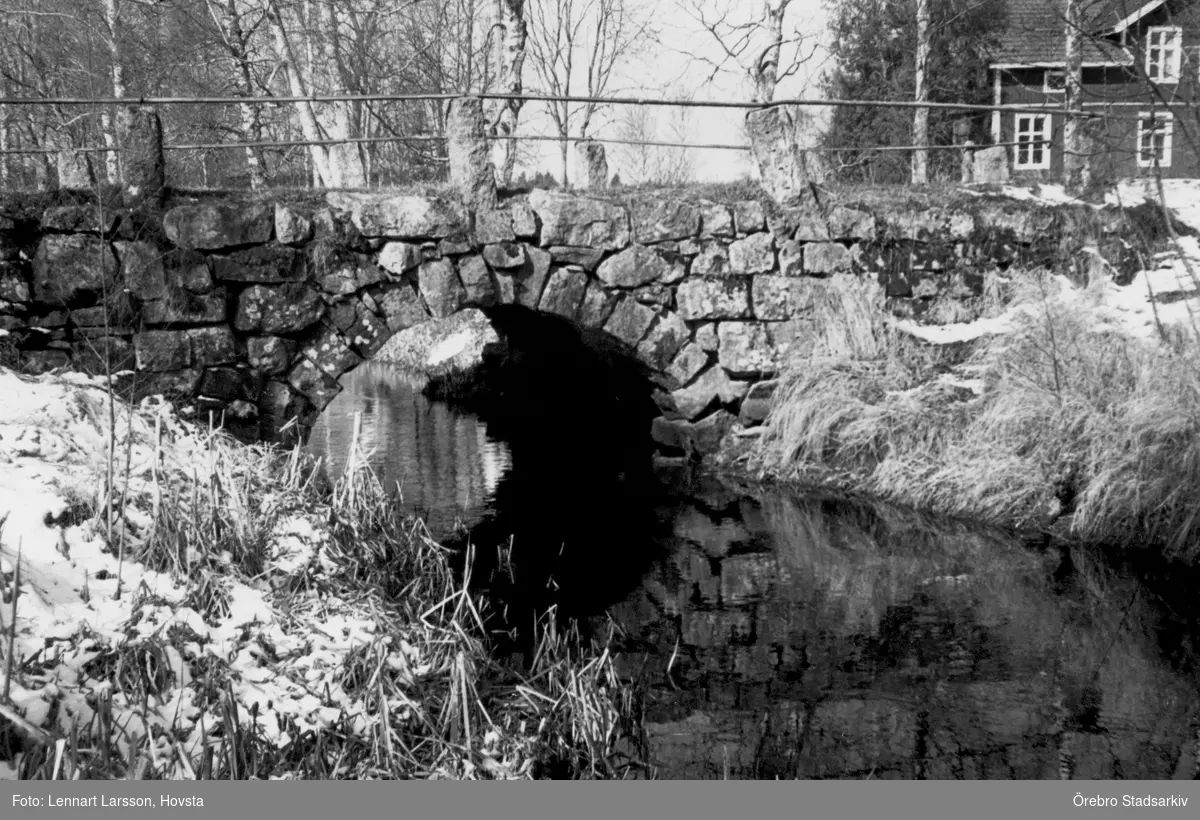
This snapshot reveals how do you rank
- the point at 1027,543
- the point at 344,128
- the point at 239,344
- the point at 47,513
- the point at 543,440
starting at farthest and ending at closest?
the point at 543,440
the point at 344,128
the point at 239,344
the point at 1027,543
the point at 47,513

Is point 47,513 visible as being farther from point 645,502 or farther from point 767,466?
point 767,466

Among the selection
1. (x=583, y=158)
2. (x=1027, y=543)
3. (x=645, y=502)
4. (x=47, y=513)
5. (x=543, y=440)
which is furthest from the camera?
(x=543, y=440)

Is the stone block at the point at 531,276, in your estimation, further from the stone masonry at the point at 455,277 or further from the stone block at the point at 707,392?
the stone block at the point at 707,392

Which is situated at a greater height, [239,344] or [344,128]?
[344,128]

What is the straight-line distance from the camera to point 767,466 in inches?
364

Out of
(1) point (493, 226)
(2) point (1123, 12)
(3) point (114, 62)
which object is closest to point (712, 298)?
(1) point (493, 226)

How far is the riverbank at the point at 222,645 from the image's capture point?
145 inches

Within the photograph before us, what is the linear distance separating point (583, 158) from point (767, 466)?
119 inches

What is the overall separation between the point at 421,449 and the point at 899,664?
635cm

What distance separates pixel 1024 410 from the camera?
7.86 m

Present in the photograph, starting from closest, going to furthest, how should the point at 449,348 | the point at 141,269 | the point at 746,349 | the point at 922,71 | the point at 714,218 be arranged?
the point at 141,269 < the point at 714,218 < the point at 746,349 < the point at 922,71 < the point at 449,348

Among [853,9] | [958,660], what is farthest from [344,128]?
[853,9]

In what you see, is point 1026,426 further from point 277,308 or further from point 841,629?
point 277,308

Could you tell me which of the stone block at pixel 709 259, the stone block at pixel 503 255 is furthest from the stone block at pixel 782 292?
the stone block at pixel 503 255
